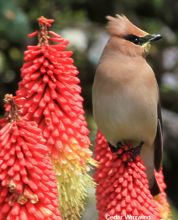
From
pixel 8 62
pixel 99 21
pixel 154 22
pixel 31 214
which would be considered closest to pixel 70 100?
pixel 31 214

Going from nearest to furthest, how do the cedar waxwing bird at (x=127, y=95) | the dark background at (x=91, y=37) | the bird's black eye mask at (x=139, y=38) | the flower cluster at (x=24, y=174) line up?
1. the flower cluster at (x=24, y=174)
2. the bird's black eye mask at (x=139, y=38)
3. the cedar waxwing bird at (x=127, y=95)
4. the dark background at (x=91, y=37)

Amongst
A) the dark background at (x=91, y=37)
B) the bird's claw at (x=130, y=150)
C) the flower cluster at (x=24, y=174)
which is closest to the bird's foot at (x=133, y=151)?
the bird's claw at (x=130, y=150)

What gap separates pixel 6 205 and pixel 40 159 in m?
0.25

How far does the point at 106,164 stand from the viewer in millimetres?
4102

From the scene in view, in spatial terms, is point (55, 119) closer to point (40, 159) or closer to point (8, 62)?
point (40, 159)

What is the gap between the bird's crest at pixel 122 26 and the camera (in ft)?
14.8

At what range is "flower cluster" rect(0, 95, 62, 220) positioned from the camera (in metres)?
3.26

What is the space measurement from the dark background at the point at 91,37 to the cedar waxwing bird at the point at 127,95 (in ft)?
15.6

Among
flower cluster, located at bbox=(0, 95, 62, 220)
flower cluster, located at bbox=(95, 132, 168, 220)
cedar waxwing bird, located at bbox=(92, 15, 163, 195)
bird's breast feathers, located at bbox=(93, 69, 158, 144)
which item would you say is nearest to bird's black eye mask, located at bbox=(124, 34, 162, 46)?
cedar waxwing bird, located at bbox=(92, 15, 163, 195)

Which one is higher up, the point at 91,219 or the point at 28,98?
the point at 28,98

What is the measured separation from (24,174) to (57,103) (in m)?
0.70

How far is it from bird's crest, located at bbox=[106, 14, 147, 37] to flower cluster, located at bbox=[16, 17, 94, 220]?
73 cm

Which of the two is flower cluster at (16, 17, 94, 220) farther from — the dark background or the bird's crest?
the dark background

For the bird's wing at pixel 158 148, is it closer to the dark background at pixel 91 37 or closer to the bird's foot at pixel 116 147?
the bird's foot at pixel 116 147
